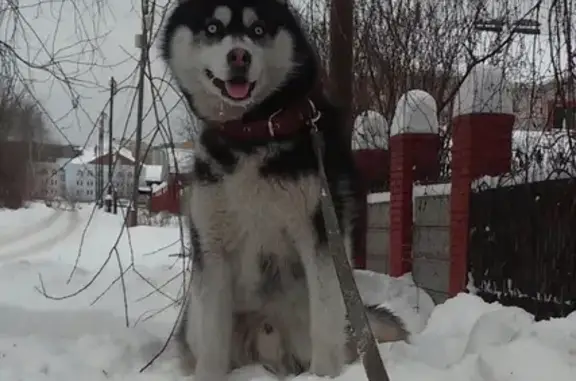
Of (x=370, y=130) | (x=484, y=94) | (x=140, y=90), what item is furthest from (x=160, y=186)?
(x=140, y=90)

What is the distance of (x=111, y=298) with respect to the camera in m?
5.89

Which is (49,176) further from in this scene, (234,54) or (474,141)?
(474,141)

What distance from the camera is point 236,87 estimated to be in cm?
284

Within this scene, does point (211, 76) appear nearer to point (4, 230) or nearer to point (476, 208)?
point (476, 208)

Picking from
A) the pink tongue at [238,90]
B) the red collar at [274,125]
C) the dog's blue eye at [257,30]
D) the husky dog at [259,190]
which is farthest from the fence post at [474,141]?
the pink tongue at [238,90]

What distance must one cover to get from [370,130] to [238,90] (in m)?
4.96

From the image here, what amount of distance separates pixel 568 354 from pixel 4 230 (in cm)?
1826

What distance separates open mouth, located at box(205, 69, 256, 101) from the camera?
2.83 metres

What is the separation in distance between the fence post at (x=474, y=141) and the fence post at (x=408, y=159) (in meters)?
0.92

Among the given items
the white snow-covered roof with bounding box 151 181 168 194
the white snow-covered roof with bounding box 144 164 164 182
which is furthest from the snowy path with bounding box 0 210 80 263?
the white snow-covered roof with bounding box 144 164 164 182

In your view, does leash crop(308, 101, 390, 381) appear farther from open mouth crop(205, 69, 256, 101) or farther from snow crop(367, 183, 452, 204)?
snow crop(367, 183, 452, 204)

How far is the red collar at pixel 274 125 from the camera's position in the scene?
9.46 feet

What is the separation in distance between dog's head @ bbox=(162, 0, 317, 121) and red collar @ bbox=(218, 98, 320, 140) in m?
0.06

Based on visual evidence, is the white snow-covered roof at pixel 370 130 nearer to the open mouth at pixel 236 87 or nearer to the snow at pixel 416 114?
the snow at pixel 416 114
